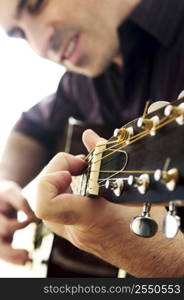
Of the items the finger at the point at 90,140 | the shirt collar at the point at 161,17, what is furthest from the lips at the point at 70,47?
the finger at the point at 90,140

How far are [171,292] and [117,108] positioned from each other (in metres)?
0.88

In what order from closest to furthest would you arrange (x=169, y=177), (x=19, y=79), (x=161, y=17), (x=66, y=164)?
1. (x=169, y=177)
2. (x=66, y=164)
3. (x=161, y=17)
4. (x=19, y=79)

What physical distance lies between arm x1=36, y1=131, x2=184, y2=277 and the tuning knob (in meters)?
0.05

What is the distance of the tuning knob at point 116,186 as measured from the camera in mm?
545

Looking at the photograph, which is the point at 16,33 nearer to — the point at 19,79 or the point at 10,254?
the point at 19,79

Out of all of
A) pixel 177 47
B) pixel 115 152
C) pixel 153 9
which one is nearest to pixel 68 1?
pixel 153 9

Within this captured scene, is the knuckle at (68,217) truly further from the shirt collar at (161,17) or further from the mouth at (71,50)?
the mouth at (71,50)

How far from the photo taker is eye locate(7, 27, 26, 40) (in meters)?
1.52

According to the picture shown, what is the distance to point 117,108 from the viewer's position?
60.5 inches

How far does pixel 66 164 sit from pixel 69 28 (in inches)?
38.3

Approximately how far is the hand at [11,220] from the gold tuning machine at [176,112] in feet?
2.15

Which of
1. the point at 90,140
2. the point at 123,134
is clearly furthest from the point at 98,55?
the point at 123,134

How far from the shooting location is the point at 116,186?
1.82ft

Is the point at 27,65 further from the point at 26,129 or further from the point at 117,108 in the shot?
the point at 117,108
